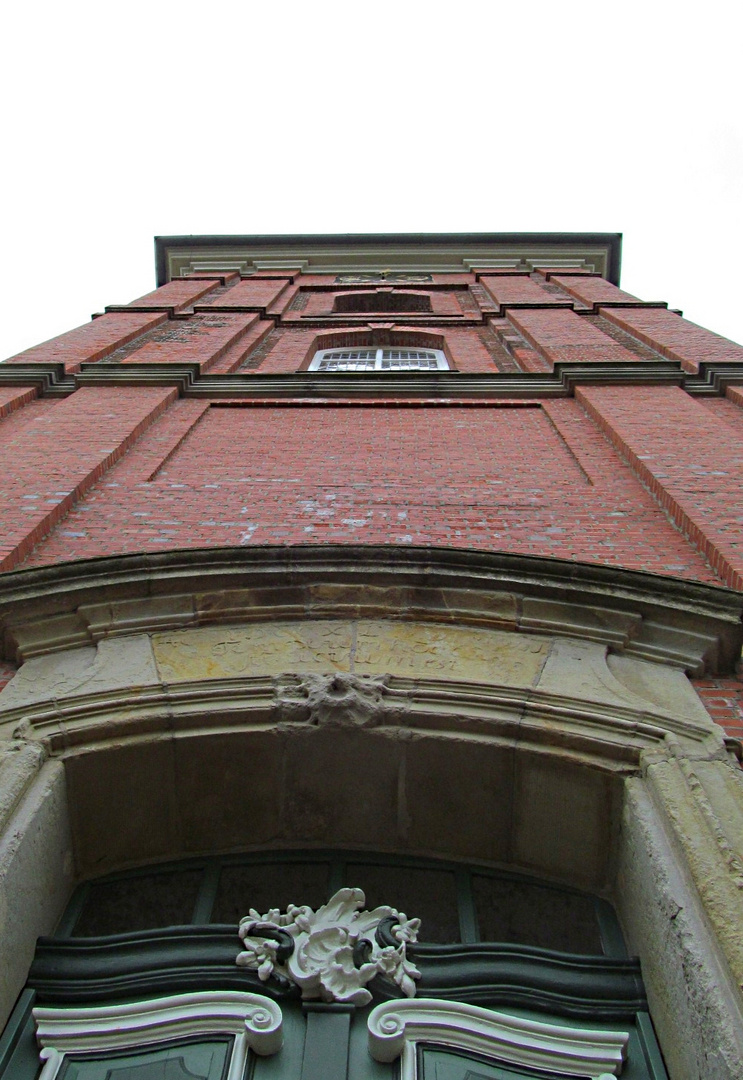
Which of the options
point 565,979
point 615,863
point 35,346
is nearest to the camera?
point 565,979

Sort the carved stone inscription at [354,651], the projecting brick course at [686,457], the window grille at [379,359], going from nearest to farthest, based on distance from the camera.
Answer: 1. the carved stone inscription at [354,651]
2. the projecting brick course at [686,457]
3. the window grille at [379,359]

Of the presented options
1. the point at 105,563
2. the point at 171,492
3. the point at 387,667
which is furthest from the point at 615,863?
the point at 171,492

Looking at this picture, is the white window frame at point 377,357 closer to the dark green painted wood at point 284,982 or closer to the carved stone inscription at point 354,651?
the carved stone inscription at point 354,651

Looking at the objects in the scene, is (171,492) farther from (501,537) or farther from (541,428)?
(541,428)

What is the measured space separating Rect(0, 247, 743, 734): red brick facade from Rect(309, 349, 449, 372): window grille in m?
0.73

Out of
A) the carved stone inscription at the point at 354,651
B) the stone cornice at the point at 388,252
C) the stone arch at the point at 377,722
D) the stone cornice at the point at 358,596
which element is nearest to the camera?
the stone arch at the point at 377,722

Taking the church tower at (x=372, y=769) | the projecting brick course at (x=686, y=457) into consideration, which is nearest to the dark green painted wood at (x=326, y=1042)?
the church tower at (x=372, y=769)

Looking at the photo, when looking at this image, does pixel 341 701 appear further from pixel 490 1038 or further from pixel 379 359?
pixel 379 359

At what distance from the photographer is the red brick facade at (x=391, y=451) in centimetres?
610

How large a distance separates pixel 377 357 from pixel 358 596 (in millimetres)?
9351

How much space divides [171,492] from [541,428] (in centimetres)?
353

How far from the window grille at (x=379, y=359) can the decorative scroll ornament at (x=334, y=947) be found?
1013cm

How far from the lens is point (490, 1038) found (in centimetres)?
341

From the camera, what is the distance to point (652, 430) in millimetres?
7914
